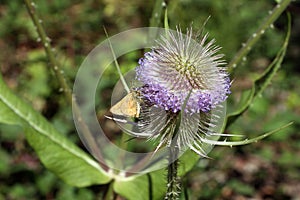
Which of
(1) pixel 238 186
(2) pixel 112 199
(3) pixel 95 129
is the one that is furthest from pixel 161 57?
(1) pixel 238 186

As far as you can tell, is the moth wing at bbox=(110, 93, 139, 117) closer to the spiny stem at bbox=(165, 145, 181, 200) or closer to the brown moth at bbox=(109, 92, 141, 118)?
the brown moth at bbox=(109, 92, 141, 118)

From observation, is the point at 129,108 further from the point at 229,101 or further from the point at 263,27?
the point at 229,101

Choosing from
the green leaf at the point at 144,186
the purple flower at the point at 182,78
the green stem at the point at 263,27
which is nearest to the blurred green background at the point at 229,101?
the green stem at the point at 263,27

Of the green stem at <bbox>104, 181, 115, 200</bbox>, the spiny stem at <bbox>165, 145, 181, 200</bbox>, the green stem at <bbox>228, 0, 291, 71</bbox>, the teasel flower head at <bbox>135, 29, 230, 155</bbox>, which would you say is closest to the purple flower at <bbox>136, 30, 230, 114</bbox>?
the teasel flower head at <bbox>135, 29, 230, 155</bbox>

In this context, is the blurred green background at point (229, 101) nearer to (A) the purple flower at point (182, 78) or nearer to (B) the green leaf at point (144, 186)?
(B) the green leaf at point (144, 186)

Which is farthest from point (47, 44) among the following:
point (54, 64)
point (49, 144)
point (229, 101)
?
point (229, 101)

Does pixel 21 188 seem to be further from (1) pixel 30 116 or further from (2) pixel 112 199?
(1) pixel 30 116

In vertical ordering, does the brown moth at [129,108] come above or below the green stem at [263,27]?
below
